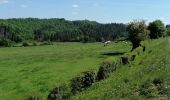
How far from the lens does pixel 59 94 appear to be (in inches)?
883

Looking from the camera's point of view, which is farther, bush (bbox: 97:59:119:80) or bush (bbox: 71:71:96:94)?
bush (bbox: 97:59:119:80)

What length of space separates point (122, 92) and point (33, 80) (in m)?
25.2

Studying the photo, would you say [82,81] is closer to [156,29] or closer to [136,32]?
[136,32]

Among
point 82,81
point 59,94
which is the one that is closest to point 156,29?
point 82,81

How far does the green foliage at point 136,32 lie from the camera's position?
8488 centimetres

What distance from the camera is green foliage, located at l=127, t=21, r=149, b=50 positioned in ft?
278

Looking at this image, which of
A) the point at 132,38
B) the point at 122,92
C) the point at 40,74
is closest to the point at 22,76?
the point at 40,74

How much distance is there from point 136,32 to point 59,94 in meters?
65.5

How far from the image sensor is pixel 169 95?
17203 millimetres

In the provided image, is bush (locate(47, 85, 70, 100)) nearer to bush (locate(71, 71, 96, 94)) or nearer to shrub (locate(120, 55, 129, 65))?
bush (locate(71, 71, 96, 94))

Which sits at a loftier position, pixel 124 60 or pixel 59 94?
pixel 59 94

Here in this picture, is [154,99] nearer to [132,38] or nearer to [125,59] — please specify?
[125,59]

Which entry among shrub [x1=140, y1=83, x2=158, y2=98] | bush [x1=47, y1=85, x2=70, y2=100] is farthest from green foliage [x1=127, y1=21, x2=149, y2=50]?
shrub [x1=140, y1=83, x2=158, y2=98]

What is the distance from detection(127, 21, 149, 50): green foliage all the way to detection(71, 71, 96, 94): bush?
56072 mm
